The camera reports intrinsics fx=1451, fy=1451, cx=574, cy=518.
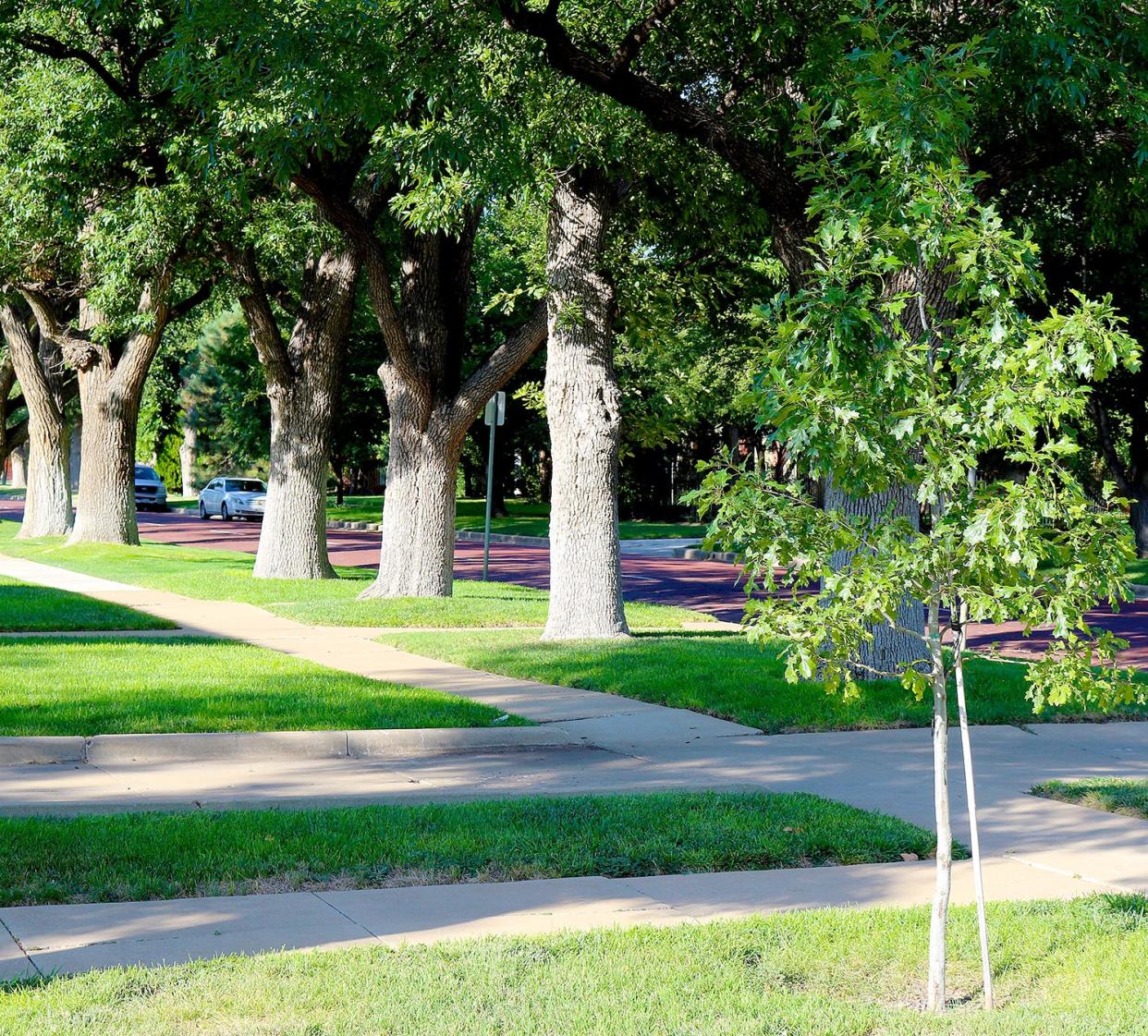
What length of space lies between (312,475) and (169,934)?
58.3ft

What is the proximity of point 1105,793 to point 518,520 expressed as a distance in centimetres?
4044

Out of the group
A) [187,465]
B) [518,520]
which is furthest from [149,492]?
[187,465]

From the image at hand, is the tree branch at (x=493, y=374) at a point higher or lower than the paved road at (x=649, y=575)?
higher

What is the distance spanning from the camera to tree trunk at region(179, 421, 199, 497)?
302 feet

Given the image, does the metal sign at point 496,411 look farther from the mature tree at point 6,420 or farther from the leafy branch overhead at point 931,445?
the mature tree at point 6,420

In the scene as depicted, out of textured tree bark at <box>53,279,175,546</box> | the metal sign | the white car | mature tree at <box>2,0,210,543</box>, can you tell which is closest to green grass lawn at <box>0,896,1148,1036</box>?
mature tree at <box>2,0,210,543</box>

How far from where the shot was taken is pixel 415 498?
19.5 metres

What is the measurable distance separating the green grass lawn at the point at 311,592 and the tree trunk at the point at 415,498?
1.83 ft

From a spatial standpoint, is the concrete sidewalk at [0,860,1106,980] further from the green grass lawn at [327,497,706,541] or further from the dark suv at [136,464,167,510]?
the dark suv at [136,464,167,510]

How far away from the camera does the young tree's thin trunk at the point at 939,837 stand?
4.71 metres

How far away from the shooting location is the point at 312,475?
2278cm

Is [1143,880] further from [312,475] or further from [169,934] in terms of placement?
[312,475]

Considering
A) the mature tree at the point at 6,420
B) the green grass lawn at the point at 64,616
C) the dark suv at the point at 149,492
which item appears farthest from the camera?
the dark suv at the point at 149,492

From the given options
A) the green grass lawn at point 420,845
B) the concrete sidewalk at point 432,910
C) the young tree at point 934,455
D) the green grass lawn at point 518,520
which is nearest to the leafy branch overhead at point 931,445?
the young tree at point 934,455
